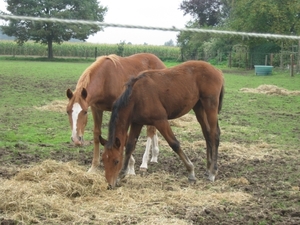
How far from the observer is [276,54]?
36375 millimetres

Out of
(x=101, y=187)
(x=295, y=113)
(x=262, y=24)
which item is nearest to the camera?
(x=101, y=187)

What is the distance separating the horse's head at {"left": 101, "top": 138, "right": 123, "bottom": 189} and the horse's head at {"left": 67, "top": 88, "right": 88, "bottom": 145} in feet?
1.94

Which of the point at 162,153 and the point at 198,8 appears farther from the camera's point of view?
the point at 198,8

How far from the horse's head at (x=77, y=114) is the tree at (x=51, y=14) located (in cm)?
2707

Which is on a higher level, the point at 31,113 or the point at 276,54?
the point at 276,54

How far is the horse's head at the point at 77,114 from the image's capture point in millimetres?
6152

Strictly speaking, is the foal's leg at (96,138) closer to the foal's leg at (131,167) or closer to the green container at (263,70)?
the foal's leg at (131,167)

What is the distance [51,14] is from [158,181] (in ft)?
128

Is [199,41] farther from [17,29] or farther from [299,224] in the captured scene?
[299,224]

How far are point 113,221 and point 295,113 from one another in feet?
32.6

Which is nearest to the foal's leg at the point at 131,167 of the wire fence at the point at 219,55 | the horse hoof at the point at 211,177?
the horse hoof at the point at 211,177

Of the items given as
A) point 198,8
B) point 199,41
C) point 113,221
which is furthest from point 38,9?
point 113,221

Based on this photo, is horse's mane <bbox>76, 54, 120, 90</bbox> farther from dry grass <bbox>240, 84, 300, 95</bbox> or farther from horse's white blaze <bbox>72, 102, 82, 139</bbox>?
dry grass <bbox>240, 84, 300, 95</bbox>

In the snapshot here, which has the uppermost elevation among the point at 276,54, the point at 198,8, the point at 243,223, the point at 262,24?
the point at 198,8
